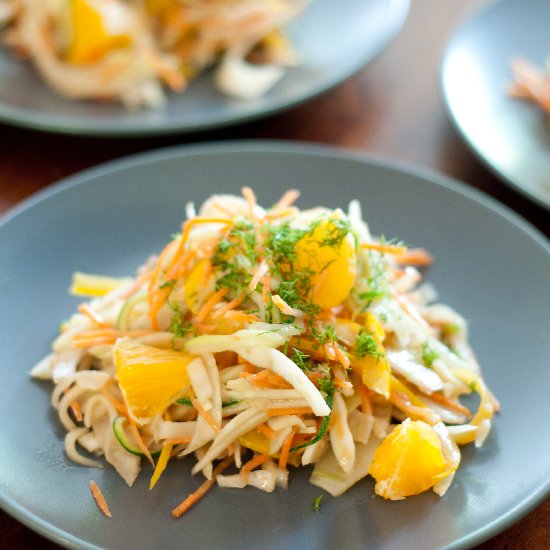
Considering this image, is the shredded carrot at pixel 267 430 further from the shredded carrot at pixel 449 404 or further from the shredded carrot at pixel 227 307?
the shredded carrot at pixel 449 404

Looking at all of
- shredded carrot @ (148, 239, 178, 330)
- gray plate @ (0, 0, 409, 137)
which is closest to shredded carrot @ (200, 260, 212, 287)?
shredded carrot @ (148, 239, 178, 330)

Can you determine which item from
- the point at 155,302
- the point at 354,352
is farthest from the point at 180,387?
the point at 354,352

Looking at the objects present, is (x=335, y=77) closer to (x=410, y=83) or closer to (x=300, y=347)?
(x=410, y=83)

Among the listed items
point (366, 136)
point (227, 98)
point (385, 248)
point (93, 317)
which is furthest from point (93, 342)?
point (366, 136)

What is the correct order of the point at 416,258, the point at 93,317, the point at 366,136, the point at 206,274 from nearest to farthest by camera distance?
1. the point at 206,274
2. the point at 93,317
3. the point at 416,258
4. the point at 366,136

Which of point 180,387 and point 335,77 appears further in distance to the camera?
point 335,77

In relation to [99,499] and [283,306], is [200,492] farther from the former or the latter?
[283,306]
